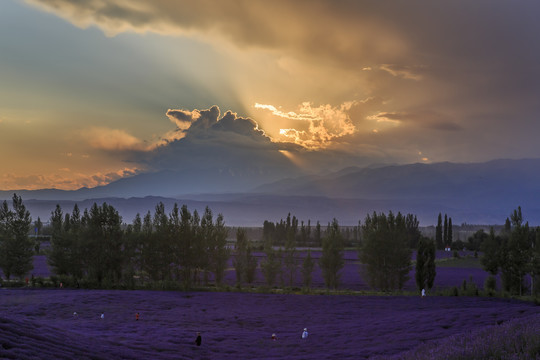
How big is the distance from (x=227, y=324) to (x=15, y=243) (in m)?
58.1

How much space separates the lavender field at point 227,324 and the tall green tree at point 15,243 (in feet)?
75.5

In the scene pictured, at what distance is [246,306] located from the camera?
44312 millimetres

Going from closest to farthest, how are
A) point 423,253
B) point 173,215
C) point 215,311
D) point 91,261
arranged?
point 215,311, point 423,253, point 91,261, point 173,215

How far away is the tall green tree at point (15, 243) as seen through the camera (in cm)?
7219

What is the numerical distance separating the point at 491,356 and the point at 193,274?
68761 mm

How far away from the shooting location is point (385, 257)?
70875 millimetres

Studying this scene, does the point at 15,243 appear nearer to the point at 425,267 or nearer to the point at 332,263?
the point at 332,263

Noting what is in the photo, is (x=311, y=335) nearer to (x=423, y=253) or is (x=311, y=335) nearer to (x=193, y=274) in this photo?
(x=423, y=253)

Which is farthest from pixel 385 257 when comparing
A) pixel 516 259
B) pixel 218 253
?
pixel 218 253

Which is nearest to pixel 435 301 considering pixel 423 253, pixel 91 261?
pixel 423 253

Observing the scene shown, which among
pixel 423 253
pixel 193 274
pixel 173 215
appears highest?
pixel 173 215

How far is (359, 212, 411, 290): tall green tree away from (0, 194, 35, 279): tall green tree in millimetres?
61914

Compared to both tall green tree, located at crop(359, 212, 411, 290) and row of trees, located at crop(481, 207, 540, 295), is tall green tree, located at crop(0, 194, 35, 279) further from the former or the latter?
row of trees, located at crop(481, 207, 540, 295)

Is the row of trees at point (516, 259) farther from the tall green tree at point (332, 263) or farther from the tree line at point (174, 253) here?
the tall green tree at point (332, 263)
